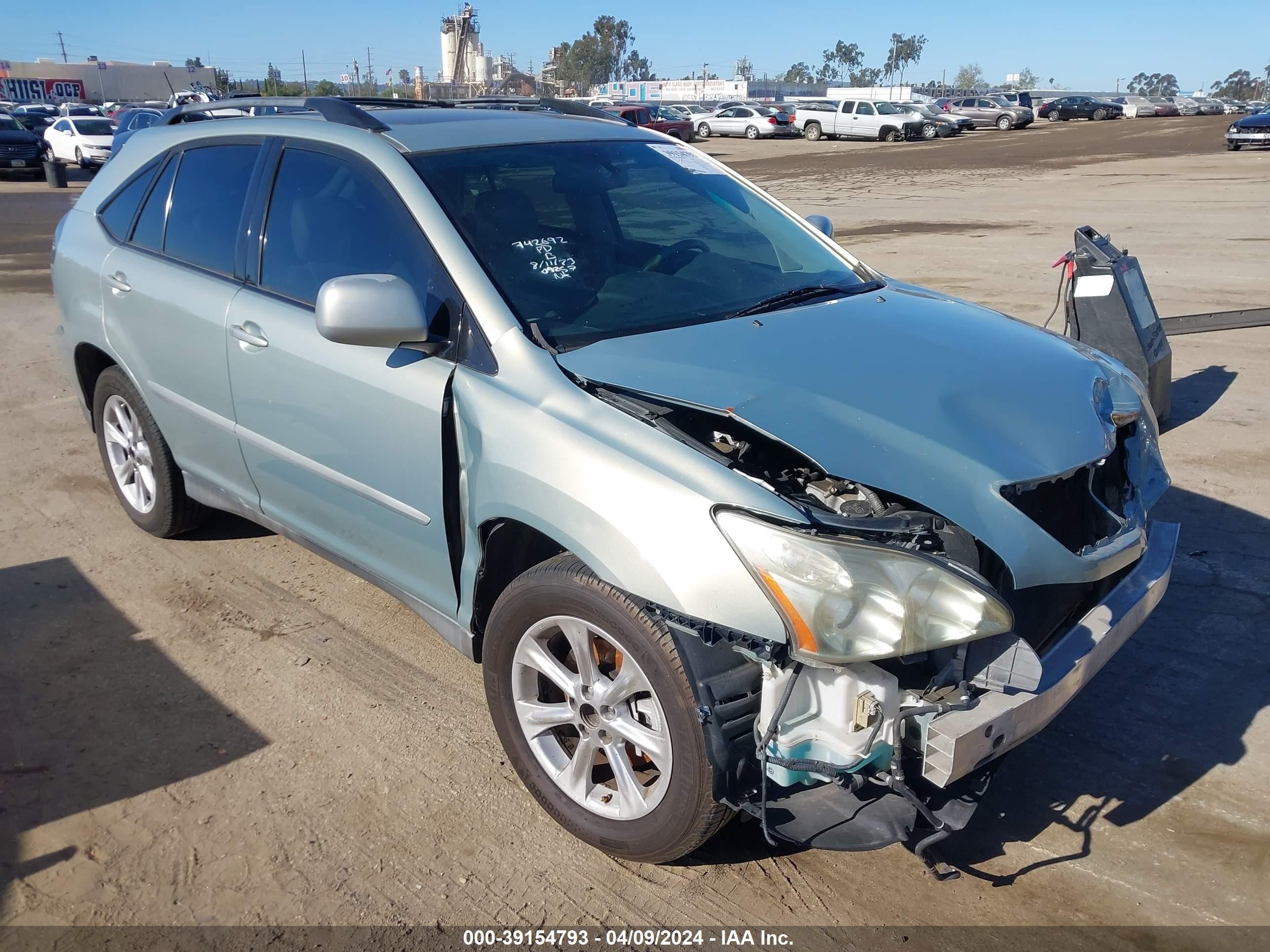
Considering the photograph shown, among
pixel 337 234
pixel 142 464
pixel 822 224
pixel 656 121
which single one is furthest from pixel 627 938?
pixel 656 121

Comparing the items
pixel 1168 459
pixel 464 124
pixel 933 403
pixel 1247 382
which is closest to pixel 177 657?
pixel 464 124

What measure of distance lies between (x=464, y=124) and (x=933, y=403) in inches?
77.0

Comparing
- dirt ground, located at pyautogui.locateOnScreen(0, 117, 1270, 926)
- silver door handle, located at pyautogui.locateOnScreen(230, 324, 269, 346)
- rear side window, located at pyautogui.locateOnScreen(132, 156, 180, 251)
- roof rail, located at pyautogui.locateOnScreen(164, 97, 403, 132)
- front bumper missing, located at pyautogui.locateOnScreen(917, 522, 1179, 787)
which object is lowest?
dirt ground, located at pyautogui.locateOnScreen(0, 117, 1270, 926)

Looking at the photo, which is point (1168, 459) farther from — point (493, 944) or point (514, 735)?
point (493, 944)

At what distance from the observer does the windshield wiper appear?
3.35 m

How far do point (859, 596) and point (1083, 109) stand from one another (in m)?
64.3

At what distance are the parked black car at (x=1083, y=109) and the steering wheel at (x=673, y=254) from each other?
62424 mm

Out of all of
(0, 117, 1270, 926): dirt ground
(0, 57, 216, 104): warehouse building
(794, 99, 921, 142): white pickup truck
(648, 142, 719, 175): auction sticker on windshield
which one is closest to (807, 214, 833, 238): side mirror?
(648, 142, 719, 175): auction sticker on windshield

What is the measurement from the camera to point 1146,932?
258 cm

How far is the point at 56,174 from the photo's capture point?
26562mm

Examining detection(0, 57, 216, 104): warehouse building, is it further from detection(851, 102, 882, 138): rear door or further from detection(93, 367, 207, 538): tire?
detection(93, 367, 207, 538): tire

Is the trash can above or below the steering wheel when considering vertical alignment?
below

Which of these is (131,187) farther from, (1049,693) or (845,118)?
(845,118)

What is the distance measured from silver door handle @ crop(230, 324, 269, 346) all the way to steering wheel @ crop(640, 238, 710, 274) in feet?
4.43
